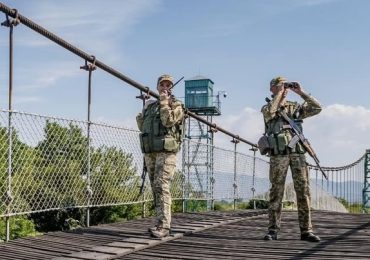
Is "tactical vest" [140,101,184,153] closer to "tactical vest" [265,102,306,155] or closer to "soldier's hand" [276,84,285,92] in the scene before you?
"tactical vest" [265,102,306,155]

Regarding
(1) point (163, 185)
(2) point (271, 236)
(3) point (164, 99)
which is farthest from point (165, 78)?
(2) point (271, 236)

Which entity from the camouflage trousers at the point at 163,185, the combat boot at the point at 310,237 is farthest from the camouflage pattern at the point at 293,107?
the combat boot at the point at 310,237

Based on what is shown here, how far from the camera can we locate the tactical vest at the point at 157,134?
487 centimetres

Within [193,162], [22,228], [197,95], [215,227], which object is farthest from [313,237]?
[197,95]

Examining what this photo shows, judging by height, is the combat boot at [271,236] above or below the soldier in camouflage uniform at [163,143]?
below

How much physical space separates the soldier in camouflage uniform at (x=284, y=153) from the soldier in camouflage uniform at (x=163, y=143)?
33.9 inches

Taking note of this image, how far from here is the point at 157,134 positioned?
→ 4.90 m

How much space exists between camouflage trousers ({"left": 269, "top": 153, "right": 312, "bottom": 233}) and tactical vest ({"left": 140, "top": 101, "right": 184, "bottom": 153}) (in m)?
0.93

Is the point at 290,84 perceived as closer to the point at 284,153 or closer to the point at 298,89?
the point at 298,89

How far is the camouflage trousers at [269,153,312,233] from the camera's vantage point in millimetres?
A: 4805

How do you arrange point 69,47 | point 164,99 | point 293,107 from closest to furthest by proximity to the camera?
point 164,99 → point 293,107 → point 69,47

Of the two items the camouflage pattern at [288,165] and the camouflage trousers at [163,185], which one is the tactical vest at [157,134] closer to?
the camouflage trousers at [163,185]

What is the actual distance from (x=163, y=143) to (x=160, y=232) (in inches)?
32.5

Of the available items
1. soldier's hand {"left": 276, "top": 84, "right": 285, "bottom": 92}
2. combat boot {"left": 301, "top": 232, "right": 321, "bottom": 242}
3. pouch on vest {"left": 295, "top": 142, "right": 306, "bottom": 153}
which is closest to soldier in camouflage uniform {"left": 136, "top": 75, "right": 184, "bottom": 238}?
soldier's hand {"left": 276, "top": 84, "right": 285, "bottom": 92}
